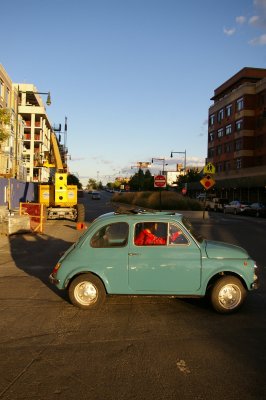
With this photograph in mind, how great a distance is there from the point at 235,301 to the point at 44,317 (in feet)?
9.45

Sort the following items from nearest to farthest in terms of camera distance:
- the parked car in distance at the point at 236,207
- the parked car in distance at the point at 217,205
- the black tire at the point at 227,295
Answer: the black tire at the point at 227,295, the parked car in distance at the point at 236,207, the parked car in distance at the point at 217,205

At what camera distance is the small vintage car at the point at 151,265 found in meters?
6.91

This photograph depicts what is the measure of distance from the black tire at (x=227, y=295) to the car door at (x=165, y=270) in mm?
298

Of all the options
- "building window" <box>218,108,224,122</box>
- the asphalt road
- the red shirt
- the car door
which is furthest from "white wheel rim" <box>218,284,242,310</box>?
"building window" <box>218,108,224,122</box>

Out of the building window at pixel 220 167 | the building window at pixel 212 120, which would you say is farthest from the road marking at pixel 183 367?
the building window at pixel 212 120

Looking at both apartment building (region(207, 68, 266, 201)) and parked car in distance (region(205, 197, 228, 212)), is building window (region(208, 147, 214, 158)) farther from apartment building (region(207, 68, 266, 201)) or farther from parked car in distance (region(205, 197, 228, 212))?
parked car in distance (region(205, 197, 228, 212))

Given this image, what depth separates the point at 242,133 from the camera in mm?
69812

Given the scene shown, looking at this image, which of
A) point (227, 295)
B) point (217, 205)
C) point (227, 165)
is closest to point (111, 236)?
point (227, 295)

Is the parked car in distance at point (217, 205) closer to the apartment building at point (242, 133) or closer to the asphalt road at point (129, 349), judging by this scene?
the apartment building at point (242, 133)

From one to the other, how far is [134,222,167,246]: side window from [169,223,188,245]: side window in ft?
0.31

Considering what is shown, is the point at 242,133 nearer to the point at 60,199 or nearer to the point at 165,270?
the point at 60,199

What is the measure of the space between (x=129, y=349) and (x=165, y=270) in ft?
5.72

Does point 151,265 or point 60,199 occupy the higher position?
point 60,199

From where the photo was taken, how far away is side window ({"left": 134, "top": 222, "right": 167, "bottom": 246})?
7121 mm
